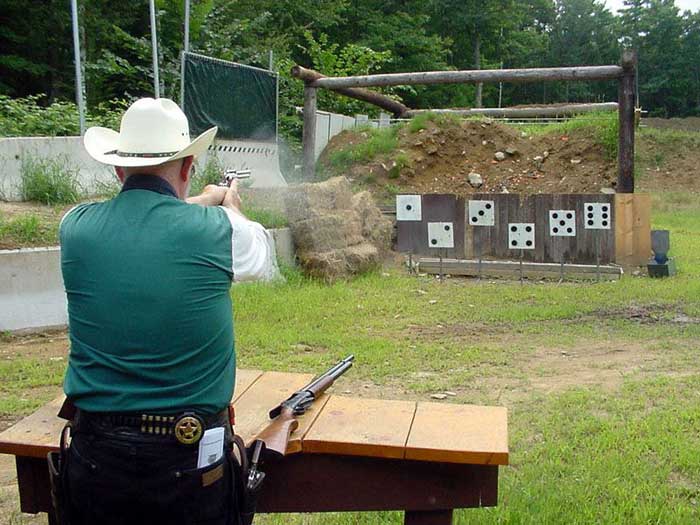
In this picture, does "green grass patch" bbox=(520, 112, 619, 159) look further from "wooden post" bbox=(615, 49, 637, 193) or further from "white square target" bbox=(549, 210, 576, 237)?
"white square target" bbox=(549, 210, 576, 237)

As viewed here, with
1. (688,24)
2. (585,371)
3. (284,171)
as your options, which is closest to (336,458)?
(585,371)

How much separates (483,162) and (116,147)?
1455 cm

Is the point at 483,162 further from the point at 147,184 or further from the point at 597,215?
the point at 147,184

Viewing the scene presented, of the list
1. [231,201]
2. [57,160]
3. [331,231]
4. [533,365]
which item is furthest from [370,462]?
[57,160]

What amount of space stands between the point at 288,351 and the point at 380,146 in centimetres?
1041

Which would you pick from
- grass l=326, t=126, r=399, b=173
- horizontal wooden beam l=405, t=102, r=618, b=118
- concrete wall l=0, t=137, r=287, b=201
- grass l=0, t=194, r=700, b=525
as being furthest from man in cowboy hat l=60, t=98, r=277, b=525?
horizontal wooden beam l=405, t=102, r=618, b=118

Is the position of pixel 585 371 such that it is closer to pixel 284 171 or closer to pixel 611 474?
pixel 611 474

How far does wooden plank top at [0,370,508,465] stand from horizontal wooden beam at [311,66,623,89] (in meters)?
10.9

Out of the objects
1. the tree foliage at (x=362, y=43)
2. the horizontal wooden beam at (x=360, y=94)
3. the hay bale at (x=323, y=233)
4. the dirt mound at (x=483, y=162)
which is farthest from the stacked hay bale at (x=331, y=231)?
the tree foliage at (x=362, y=43)

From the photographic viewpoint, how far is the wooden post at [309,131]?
14.9 meters

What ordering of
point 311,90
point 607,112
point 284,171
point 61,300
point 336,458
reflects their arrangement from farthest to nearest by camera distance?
1. point 607,112
2. point 284,171
3. point 311,90
4. point 61,300
5. point 336,458

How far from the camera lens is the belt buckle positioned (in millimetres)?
2406

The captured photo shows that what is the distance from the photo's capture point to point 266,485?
3.05 m

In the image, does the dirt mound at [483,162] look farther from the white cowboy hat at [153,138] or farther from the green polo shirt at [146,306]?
the green polo shirt at [146,306]
